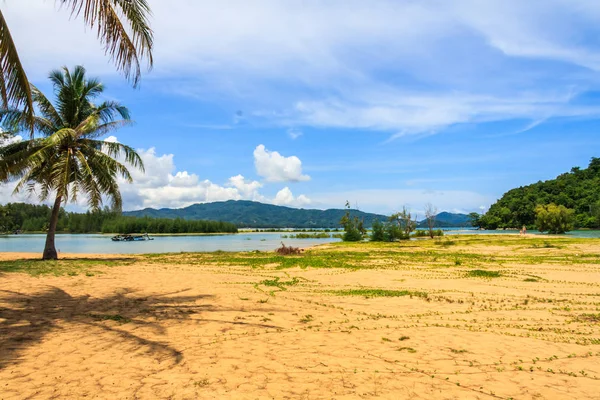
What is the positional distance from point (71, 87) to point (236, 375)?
846 inches

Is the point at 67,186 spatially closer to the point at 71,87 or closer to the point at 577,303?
the point at 71,87

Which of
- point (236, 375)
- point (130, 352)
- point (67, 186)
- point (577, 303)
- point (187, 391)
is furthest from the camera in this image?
point (67, 186)

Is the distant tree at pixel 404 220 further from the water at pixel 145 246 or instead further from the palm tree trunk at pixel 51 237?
the palm tree trunk at pixel 51 237

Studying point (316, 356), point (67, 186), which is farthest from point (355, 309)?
point (67, 186)

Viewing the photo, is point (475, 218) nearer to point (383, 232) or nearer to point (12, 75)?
point (383, 232)

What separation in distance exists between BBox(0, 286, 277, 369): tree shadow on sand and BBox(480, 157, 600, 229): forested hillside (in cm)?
10251

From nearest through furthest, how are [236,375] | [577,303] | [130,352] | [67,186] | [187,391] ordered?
1. [187,391]
2. [236,375]
3. [130,352]
4. [577,303]
5. [67,186]

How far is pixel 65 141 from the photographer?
2025cm

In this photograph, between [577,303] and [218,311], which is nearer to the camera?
[218,311]

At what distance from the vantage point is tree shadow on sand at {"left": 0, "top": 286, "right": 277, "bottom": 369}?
6.12 m

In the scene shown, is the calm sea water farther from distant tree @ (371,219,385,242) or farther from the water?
distant tree @ (371,219,385,242)

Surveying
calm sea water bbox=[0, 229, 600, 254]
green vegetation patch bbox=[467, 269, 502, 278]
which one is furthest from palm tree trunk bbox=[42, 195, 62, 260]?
green vegetation patch bbox=[467, 269, 502, 278]

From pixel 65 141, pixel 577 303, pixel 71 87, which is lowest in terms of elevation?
pixel 577 303

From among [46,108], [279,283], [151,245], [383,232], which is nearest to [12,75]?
[279,283]
